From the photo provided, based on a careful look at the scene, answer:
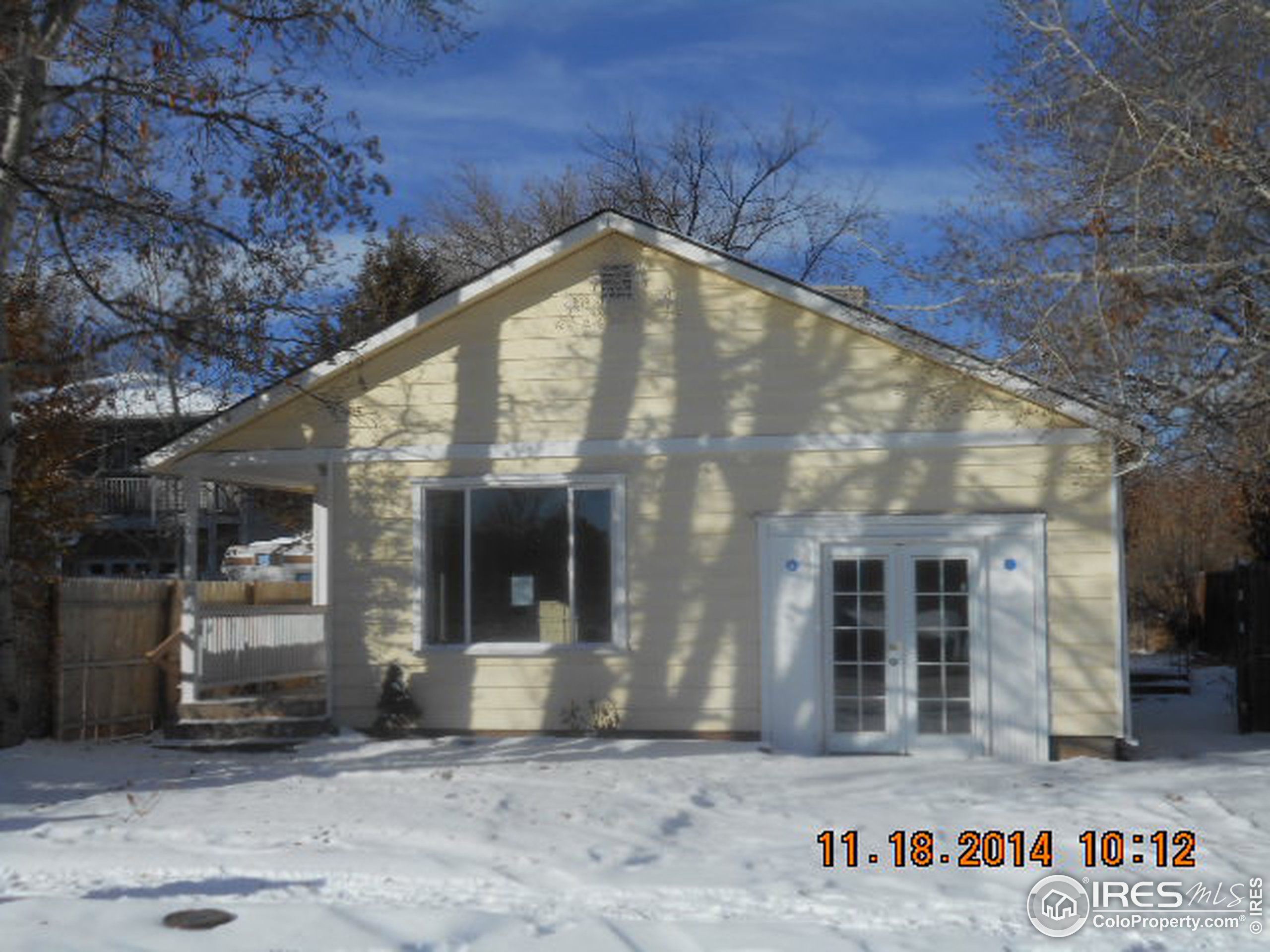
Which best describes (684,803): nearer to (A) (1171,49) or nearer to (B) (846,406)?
(B) (846,406)

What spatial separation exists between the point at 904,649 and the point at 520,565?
3.85 metres

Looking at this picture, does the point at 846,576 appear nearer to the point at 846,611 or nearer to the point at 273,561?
the point at 846,611

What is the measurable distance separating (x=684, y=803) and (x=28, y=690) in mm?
7335

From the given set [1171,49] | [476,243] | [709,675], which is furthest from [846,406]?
[476,243]

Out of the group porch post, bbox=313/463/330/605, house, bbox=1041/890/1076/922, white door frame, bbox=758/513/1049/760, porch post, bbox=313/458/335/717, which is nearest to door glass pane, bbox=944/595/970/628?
white door frame, bbox=758/513/1049/760

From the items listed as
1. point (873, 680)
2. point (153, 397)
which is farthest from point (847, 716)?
point (153, 397)

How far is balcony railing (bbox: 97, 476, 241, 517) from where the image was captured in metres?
35.5

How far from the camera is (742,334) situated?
13922 millimetres

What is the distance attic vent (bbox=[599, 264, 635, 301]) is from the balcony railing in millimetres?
22364

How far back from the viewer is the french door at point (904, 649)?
13391 mm

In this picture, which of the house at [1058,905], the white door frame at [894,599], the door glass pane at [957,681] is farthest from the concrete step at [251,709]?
the house at [1058,905]

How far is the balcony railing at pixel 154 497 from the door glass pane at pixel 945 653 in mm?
24307

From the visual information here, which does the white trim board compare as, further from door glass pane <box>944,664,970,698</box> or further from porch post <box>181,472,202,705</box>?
door glass pane <box>944,664,970,698</box>

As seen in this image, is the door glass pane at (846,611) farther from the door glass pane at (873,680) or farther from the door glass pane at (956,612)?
the door glass pane at (956,612)
